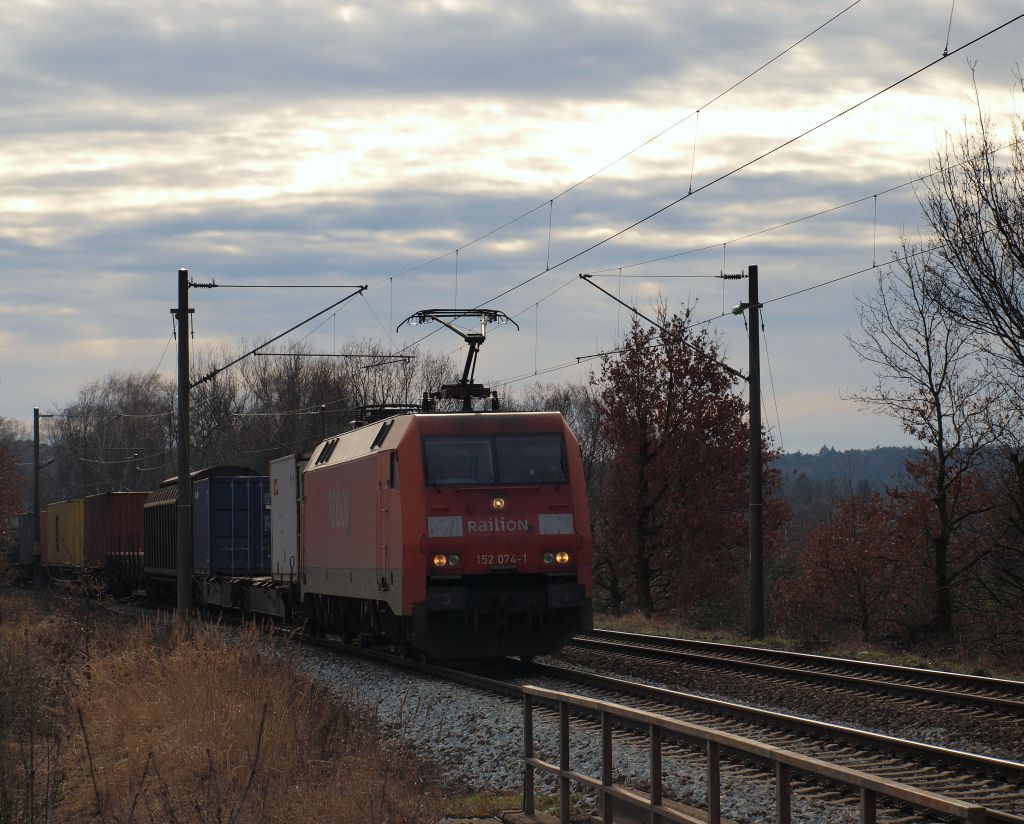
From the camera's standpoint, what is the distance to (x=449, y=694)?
15211 millimetres

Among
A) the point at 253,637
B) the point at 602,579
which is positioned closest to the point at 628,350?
the point at 602,579

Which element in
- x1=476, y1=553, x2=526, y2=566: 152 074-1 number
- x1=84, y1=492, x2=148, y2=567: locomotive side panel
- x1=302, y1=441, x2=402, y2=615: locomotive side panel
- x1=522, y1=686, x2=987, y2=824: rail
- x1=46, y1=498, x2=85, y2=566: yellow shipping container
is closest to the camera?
x1=522, y1=686, x2=987, y2=824: rail

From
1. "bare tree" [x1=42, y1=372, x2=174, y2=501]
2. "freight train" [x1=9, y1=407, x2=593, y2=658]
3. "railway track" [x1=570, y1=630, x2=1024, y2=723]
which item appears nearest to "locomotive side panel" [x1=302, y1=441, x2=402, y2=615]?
"freight train" [x1=9, y1=407, x2=593, y2=658]

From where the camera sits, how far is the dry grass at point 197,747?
891cm

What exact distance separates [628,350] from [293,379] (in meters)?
37.2

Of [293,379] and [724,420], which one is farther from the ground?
[293,379]

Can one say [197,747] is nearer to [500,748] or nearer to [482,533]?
[500,748]

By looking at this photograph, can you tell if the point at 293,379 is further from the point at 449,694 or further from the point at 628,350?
the point at 449,694

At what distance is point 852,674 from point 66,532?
4531cm

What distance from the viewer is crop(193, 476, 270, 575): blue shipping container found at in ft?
108

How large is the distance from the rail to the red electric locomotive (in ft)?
25.5

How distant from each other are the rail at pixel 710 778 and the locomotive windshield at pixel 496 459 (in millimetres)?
8303

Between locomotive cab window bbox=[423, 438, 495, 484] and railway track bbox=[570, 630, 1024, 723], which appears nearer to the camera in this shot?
railway track bbox=[570, 630, 1024, 723]

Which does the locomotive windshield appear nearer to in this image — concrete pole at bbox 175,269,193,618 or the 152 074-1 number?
the 152 074-1 number
